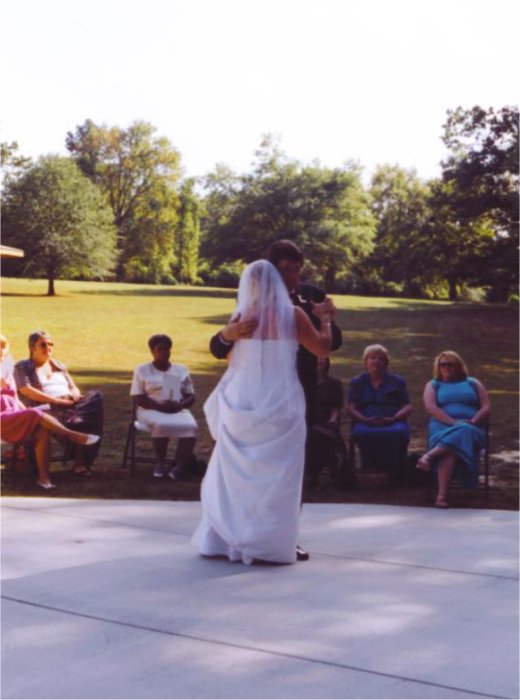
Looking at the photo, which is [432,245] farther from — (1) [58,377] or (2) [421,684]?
(2) [421,684]

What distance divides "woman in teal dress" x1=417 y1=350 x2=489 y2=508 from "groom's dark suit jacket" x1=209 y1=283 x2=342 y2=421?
1.93m

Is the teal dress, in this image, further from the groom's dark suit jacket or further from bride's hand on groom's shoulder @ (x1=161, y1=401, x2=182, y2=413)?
bride's hand on groom's shoulder @ (x1=161, y1=401, x2=182, y2=413)

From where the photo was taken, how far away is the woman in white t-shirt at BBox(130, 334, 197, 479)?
26.8 feet

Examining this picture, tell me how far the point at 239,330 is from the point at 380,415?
9.69ft

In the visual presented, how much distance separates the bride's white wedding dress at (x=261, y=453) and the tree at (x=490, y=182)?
25.1 ft

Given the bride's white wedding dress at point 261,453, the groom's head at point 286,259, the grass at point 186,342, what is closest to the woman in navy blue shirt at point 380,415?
the grass at point 186,342

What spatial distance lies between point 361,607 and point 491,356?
1086cm

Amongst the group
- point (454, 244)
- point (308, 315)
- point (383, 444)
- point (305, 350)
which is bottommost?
point (383, 444)

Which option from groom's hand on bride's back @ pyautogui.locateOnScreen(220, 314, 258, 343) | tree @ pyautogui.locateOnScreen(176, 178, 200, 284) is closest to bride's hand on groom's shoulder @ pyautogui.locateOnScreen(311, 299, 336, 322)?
groom's hand on bride's back @ pyautogui.locateOnScreen(220, 314, 258, 343)

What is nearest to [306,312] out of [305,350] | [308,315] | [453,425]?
[308,315]

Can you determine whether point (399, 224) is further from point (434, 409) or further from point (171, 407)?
point (434, 409)

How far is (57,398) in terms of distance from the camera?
8180 millimetres

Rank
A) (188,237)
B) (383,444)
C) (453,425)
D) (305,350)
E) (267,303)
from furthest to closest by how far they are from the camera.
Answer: (188,237) → (383,444) → (453,425) → (305,350) → (267,303)

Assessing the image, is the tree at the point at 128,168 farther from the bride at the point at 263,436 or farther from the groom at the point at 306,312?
the bride at the point at 263,436
